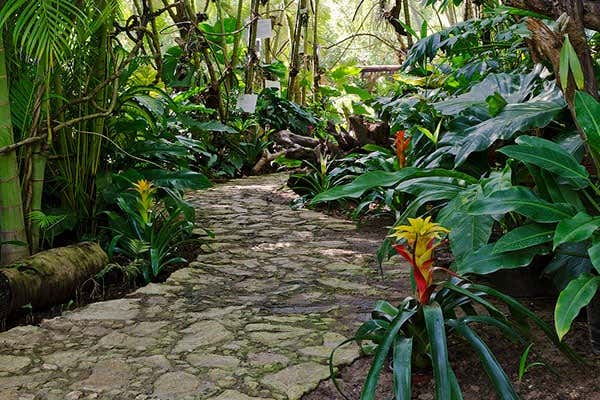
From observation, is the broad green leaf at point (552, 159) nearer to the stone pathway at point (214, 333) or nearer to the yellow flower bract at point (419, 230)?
the yellow flower bract at point (419, 230)

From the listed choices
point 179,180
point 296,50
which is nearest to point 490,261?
point 179,180

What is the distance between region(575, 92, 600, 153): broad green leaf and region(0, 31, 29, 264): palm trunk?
82.9 inches

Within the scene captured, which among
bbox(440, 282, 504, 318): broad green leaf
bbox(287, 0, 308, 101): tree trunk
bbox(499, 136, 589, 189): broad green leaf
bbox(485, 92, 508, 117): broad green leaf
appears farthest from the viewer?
bbox(287, 0, 308, 101): tree trunk

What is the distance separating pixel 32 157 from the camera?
2682 millimetres

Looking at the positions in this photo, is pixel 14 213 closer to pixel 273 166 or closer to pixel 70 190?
pixel 70 190

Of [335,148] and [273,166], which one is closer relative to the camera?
[335,148]

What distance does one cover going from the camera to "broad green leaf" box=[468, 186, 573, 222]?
160 cm

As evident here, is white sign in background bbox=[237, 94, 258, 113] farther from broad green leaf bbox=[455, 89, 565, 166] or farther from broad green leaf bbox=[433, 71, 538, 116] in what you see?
broad green leaf bbox=[455, 89, 565, 166]

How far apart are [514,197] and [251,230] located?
250cm

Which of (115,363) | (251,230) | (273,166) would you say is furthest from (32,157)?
(273,166)

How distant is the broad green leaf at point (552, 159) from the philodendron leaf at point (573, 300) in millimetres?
285

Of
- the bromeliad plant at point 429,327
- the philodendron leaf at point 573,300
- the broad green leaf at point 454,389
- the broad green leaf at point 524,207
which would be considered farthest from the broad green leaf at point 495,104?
the broad green leaf at point 454,389

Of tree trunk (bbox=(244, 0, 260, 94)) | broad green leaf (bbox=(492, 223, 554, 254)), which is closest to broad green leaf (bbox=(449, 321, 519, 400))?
broad green leaf (bbox=(492, 223, 554, 254))

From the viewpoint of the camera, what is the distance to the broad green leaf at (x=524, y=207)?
5.25ft
